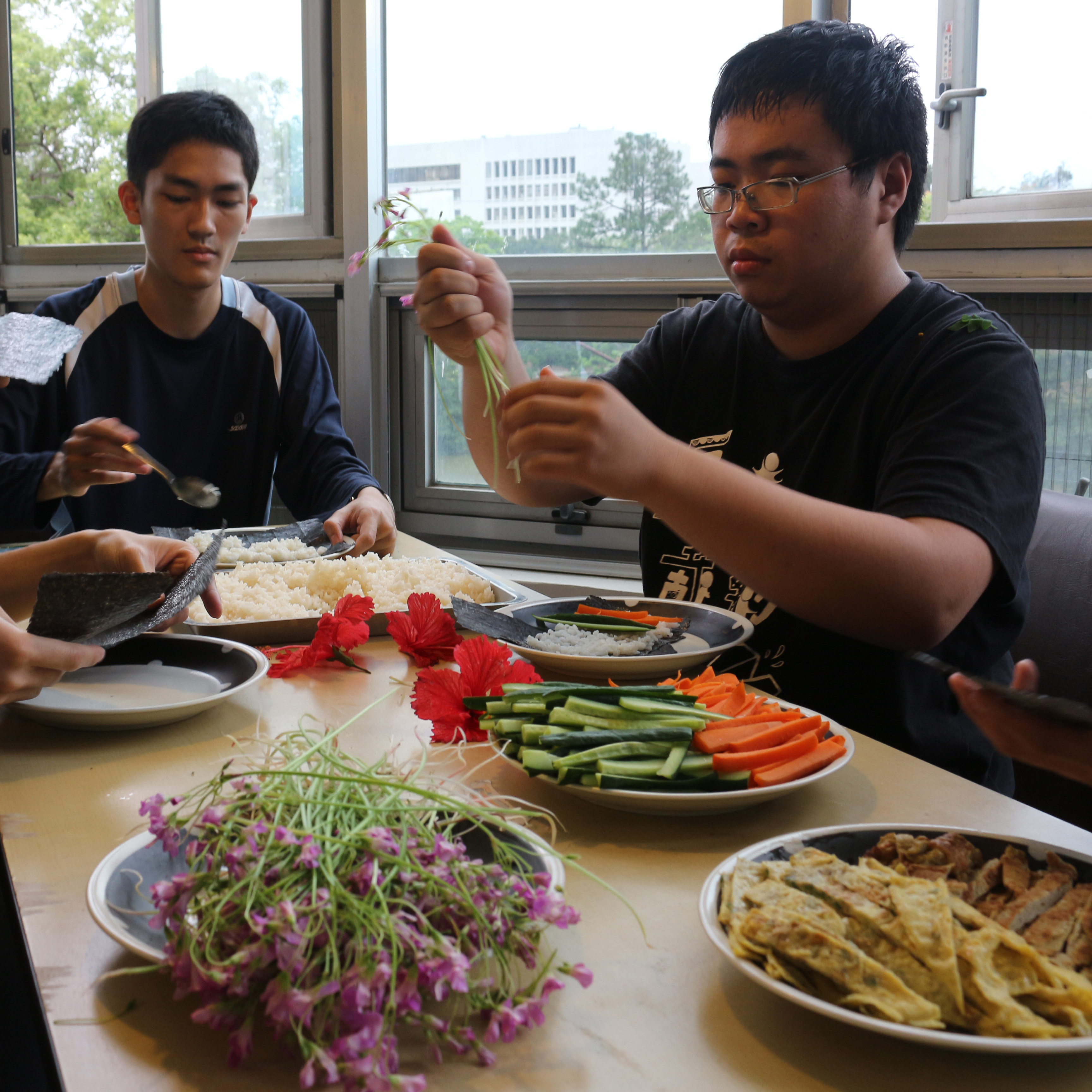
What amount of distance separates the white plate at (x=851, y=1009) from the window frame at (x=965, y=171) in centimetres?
191

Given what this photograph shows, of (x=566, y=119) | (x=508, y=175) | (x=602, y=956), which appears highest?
(x=566, y=119)

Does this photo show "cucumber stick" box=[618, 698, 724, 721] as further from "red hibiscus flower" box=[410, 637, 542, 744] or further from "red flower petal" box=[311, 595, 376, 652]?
"red flower petal" box=[311, 595, 376, 652]

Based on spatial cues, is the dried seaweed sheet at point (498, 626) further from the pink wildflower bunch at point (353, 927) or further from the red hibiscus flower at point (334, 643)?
the pink wildflower bunch at point (353, 927)

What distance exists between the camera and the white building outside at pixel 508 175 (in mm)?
2867

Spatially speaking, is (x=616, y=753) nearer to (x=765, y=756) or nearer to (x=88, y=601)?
(x=765, y=756)

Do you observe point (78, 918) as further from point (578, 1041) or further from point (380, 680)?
point (380, 680)

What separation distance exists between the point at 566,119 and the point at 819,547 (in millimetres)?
2183

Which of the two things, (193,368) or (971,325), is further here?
(193,368)

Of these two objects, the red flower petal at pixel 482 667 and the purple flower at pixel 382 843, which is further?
the red flower petal at pixel 482 667

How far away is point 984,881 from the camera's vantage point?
65cm

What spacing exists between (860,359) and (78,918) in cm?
118

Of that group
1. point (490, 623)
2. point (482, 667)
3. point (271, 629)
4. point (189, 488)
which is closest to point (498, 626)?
point (490, 623)

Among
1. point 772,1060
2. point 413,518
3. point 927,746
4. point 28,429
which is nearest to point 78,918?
point 772,1060

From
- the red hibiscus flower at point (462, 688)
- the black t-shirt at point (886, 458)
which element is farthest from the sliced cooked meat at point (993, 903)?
the black t-shirt at point (886, 458)
